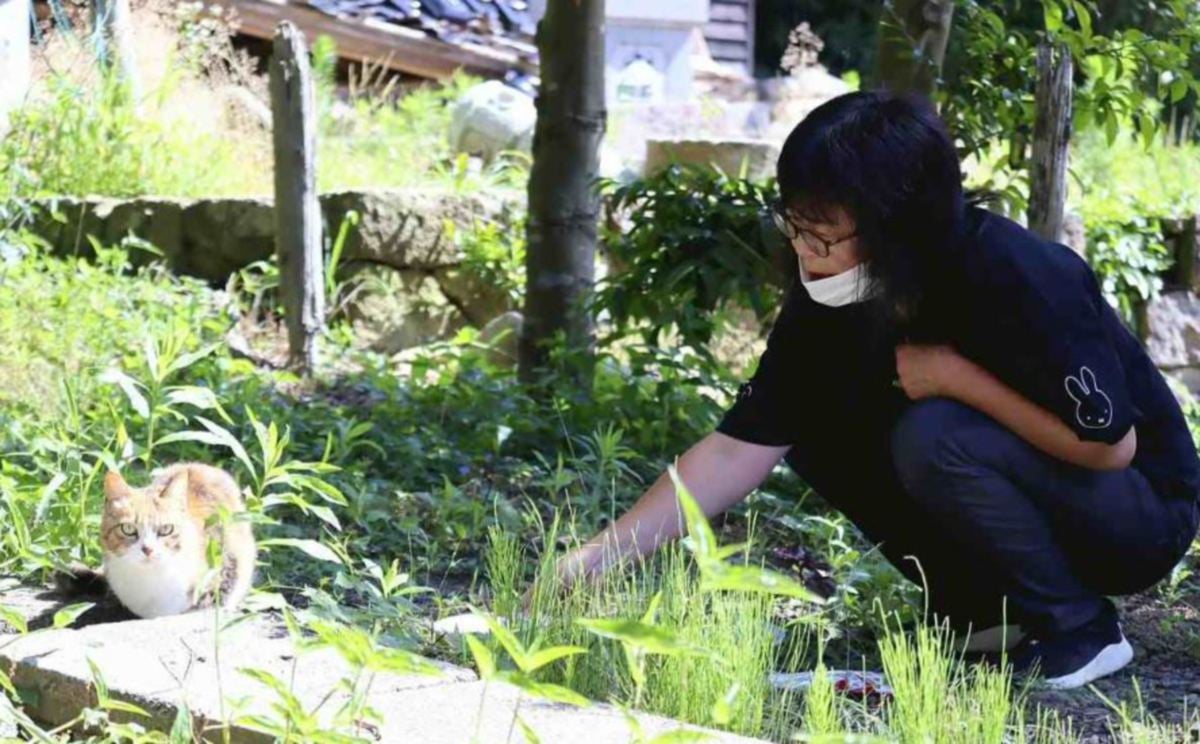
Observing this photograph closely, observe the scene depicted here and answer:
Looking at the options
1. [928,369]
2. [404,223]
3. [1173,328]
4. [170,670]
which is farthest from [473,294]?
[170,670]

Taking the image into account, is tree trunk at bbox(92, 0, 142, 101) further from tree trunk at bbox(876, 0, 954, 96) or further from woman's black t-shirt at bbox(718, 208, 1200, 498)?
woman's black t-shirt at bbox(718, 208, 1200, 498)

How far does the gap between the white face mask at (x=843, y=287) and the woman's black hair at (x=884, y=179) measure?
22 mm

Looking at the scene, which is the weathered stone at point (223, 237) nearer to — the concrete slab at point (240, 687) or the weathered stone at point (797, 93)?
the concrete slab at point (240, 687)

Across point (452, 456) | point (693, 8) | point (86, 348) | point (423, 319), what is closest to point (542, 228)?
point (452, 456)

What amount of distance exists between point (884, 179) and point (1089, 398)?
550mm

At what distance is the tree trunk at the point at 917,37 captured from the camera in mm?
5238

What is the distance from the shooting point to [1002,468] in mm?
3213

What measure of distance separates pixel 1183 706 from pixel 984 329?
2.60 feet

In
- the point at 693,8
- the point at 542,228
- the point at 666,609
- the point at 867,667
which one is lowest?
the point at 867,667

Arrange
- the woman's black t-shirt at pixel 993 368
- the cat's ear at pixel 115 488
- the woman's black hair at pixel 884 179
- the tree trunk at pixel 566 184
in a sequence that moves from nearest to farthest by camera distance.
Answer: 1. the woman's black hair at pixel 884 179
2. the woman's black t-shirt at pixel 993 368
3. the cat's ear at pixel 115 488
4. the tree trunk at pixel 566 184

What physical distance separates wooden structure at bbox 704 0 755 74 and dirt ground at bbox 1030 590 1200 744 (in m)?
15.5

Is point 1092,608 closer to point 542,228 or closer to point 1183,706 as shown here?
point 1183,706

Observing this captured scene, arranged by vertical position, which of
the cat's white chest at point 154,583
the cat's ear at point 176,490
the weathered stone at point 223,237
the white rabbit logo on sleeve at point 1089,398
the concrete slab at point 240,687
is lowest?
the cat's white chest at point 154,583

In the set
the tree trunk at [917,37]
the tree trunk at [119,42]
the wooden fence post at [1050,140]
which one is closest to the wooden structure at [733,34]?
the tree trunk at [119,42]
